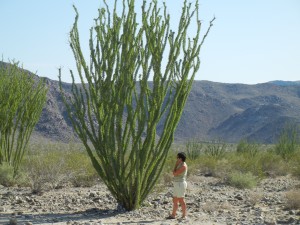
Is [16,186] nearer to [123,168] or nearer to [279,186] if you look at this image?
[123,168]

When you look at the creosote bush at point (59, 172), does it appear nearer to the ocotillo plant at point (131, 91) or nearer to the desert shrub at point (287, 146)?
the ocotillo plant at point (131, 91)

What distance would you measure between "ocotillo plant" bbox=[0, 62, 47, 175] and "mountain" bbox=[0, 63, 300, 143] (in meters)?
37.8

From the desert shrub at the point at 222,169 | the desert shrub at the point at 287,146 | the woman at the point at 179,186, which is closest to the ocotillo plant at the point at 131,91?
the woman at the point at 179,186

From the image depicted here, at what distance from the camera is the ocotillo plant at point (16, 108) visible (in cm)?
1359

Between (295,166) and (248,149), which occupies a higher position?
(248,149)

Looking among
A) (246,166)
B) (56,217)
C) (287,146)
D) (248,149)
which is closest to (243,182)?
(246,166)

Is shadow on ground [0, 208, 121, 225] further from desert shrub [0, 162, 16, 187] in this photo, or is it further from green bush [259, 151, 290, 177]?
green bush [259, 151, 290, 177]

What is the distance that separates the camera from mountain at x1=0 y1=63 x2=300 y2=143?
55.2 metres

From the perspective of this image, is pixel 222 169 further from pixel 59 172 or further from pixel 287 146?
pixel 59 172

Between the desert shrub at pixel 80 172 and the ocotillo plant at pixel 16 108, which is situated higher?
the ocotillo plant at pixel 16 108

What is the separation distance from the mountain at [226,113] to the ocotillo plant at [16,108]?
37779mm

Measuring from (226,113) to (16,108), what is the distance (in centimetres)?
6541

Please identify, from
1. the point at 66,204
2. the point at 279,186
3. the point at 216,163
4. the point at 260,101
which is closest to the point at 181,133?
the point at 260,101

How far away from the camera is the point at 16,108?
13.6 m
